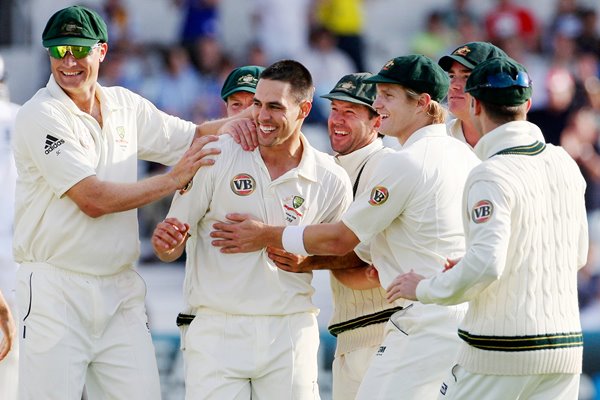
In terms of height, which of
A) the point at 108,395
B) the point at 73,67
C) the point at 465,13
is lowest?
the point at 108,395

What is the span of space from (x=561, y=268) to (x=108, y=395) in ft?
7.75

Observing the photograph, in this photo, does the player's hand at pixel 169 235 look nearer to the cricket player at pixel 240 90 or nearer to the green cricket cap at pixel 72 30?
the green cricket cap at pixel 72 30

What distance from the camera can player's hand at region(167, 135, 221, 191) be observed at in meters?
6.33

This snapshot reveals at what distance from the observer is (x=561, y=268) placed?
5430 millimetres

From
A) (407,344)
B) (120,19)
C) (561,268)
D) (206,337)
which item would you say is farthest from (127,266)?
(120,19)

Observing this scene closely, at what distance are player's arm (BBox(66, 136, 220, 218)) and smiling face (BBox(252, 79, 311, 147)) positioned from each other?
329 millimetres

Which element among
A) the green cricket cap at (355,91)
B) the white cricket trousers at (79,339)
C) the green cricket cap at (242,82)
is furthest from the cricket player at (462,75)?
the white cricket trousers at (79,339)

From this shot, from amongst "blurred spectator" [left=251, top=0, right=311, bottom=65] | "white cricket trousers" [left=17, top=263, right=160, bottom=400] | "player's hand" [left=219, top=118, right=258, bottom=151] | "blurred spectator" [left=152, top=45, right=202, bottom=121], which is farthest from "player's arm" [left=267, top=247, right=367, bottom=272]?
"blurred spectator" [left=251, top=0, right=311, bottom=65]

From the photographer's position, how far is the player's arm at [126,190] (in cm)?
615

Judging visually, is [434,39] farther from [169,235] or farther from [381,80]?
[169,235]

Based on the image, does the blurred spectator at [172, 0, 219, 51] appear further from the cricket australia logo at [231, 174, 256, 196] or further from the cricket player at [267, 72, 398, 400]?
the cricket australia logo at [231, 174, 256, 196]

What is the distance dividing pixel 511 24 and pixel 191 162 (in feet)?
29.5

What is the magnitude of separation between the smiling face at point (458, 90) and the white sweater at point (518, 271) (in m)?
1.60

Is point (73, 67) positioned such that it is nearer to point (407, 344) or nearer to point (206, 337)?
point (206, 337)
